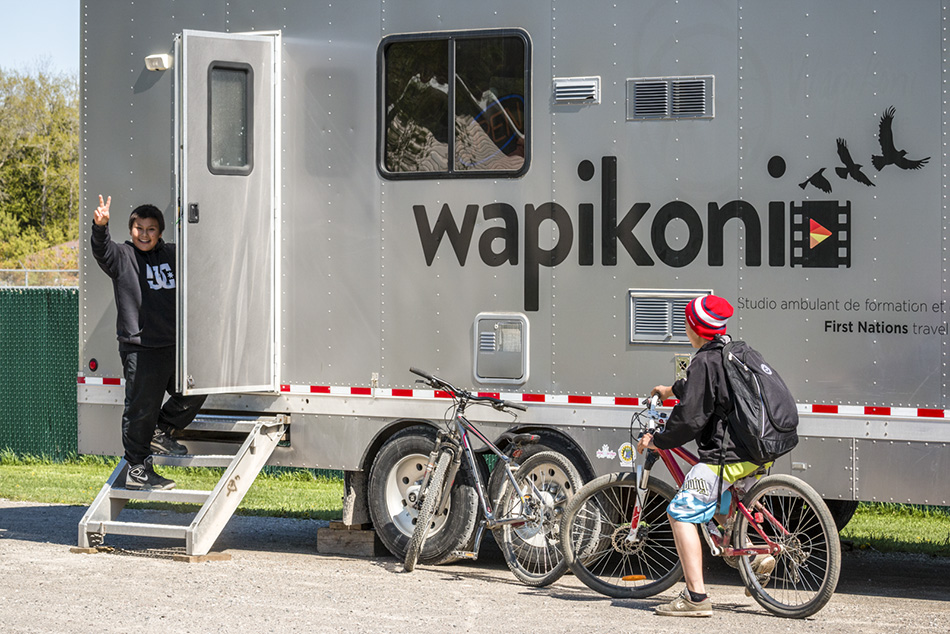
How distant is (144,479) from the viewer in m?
8.16

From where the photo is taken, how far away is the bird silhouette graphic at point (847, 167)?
7.01 meters

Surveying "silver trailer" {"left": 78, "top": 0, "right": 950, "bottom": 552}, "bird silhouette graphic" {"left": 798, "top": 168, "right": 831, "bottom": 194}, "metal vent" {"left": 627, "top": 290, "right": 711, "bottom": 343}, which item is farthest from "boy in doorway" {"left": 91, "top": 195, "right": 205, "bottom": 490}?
"bird silhouette graphic" {"left": 798, "top": 168, "right": 831, "bottom": 194}

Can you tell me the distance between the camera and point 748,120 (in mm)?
7238

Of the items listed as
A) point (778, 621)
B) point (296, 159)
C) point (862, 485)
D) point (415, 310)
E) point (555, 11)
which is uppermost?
point (555, 11)

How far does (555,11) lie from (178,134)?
8.35 ft

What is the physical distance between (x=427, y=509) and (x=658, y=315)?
1.87 m

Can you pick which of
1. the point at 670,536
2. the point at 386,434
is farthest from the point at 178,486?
the point at 670,536

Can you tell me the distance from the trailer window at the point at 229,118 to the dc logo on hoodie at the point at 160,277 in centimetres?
83

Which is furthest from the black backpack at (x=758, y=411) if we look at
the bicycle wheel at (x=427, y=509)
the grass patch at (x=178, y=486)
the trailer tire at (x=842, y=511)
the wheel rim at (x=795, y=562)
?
the grass patch at (x=178, y=486)

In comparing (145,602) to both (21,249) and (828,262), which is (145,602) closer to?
(828,262)

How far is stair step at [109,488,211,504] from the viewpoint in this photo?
8039mm

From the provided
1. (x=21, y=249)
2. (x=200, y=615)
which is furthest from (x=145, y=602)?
(x=21, y=249)

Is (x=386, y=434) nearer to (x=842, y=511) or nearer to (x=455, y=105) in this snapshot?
(x=455, y=105)

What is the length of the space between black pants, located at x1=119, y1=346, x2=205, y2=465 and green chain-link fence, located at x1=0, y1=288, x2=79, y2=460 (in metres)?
5.71
